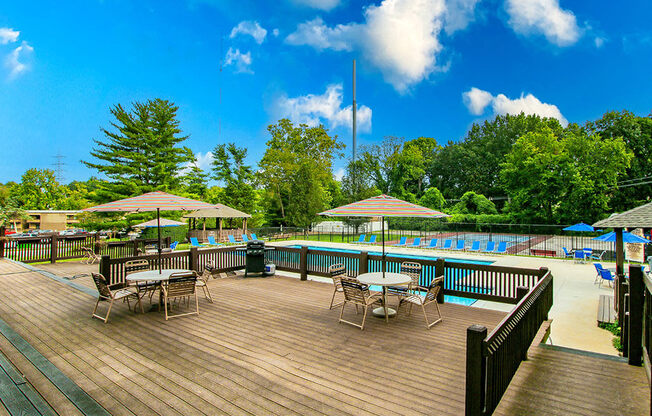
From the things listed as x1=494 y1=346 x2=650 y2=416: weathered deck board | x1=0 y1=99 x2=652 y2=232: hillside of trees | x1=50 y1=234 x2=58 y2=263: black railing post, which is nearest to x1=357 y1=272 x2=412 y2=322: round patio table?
x1=494 y1=346 x2=650 y2=416: weathered deck board

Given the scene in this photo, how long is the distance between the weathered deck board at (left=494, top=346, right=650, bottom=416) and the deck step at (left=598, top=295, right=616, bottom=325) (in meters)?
3.58

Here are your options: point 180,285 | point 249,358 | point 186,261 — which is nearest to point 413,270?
point 249,358

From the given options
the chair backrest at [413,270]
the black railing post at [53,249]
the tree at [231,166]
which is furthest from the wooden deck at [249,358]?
the tree at [231,166]

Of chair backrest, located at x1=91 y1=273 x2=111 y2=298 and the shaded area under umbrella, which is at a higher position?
the shaded area under umbrella

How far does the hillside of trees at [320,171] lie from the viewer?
22938 millimetres

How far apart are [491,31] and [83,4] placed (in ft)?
135

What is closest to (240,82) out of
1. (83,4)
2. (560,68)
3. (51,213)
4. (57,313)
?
(83,4)

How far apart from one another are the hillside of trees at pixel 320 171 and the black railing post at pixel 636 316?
23708 millimetres

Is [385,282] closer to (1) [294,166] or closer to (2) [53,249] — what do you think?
(2) [53,249]

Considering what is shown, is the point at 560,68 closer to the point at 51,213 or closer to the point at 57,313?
the point at 57,313

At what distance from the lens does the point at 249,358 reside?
385 centimetres

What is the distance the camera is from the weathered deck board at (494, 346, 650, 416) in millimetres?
2838

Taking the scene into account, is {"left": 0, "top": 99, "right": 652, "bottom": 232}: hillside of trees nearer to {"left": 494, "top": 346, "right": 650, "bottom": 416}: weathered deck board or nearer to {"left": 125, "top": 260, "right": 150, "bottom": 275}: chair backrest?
{"left": 125, "top": 260, "right": 150, "bottom": 275}: chair backrest

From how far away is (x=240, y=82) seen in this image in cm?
3784
